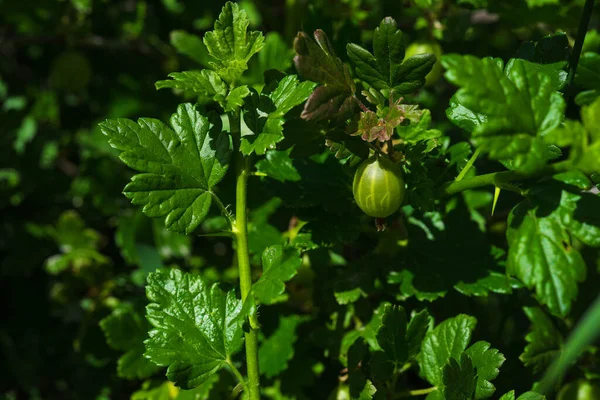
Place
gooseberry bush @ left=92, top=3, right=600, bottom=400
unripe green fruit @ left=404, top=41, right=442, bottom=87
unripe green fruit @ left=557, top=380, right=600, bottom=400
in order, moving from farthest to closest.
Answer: unripe green fruit @ left=404, top=41, right=442, bottom=87 → unripe green fruit @ left=557, top=380, right=600, bottom=400 → gooseberry bush @ left=92, top=3, right=600, bottom=400

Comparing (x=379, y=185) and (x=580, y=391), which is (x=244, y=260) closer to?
(x=379, y=185)

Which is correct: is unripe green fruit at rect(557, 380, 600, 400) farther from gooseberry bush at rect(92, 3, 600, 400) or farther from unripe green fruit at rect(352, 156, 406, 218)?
unripe green fruit at rect(352, 156, 406, 218)

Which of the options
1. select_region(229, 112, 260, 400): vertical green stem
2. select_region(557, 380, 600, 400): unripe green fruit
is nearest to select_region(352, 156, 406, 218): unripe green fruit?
select_region(229, 112, 260, 400): vertical green stem

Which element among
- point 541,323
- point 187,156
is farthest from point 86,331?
point 541,323

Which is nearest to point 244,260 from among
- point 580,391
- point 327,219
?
point 327,219

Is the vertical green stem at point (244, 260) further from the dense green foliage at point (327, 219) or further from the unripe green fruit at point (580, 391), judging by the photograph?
the unripe green fruit at point (580, 391)

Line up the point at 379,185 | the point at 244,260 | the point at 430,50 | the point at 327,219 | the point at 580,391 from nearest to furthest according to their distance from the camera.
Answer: the point at 379,185, the point at 244,260, the point at 327,219, the point at 580,391, the point at 430,50
